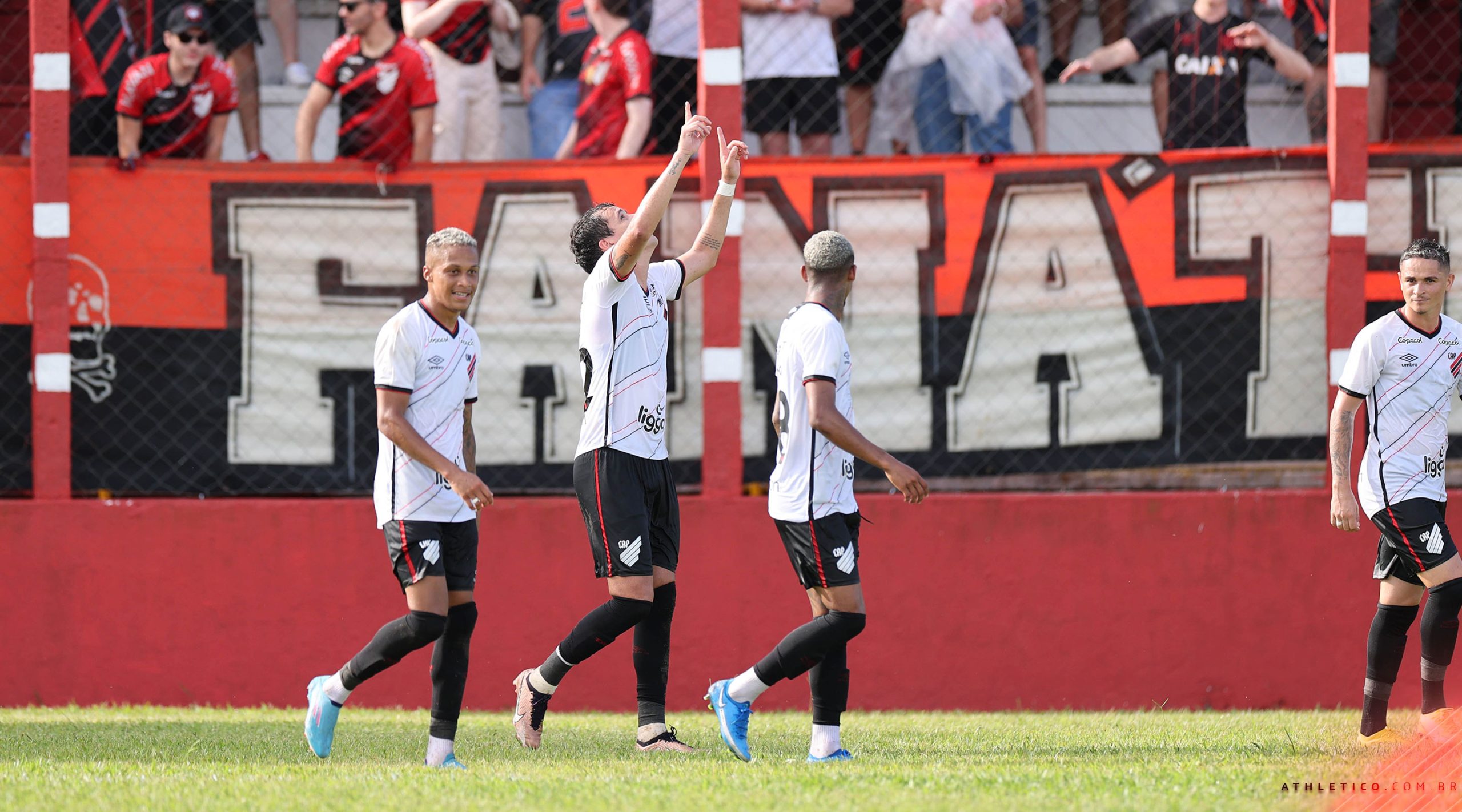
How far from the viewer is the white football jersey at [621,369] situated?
19.8 feet

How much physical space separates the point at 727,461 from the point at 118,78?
13.8ft

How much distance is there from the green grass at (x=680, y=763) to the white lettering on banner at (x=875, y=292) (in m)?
1.68

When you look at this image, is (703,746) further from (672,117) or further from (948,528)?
(672,117)

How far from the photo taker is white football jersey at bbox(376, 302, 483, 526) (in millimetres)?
5586

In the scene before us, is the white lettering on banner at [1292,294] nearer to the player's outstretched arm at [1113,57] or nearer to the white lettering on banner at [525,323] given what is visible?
the player's outstretched arm at [1113,57]

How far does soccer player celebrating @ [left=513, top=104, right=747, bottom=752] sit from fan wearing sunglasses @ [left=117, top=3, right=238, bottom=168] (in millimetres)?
3581

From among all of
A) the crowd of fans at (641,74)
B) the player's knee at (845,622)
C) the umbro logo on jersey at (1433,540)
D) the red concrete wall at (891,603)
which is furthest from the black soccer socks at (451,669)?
the umbro logo on jersey at (1433,540)

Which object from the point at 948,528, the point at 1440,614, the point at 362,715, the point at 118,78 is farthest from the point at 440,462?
the point at 118,78

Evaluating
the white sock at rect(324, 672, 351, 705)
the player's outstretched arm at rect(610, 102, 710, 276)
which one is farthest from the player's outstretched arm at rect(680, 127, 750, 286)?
the white sock at rect(324, 672, 351, 705)

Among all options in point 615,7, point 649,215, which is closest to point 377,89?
point 615,7

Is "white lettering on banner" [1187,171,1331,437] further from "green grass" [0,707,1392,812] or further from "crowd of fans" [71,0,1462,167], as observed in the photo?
"green grass" [0,707,1392,812]

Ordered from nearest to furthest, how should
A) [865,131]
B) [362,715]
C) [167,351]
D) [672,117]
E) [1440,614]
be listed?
[1440,614] → [362,715] → [167,351] → [672,117] → [865,131]

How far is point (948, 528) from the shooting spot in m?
8.18

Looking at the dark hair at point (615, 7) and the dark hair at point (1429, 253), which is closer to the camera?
the dark hair at point (1429, 253)
